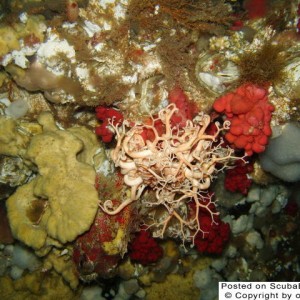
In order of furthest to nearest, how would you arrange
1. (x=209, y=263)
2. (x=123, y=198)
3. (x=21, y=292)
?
A: (x=209, y=263)
(x=21, y=292)
(x=123, y=198)

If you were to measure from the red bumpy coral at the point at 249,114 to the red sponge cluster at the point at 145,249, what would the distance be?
234cm

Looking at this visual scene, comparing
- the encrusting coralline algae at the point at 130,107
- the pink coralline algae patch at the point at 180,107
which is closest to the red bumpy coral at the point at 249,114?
the encrusting coralline algae at the point at 130,107

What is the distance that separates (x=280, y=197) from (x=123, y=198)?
4.50m

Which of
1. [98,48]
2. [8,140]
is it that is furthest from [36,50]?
[8,140]

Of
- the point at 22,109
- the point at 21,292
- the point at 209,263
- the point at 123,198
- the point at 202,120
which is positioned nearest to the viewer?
the point at 202,120

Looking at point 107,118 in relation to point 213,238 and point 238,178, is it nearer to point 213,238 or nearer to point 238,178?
point 238,178

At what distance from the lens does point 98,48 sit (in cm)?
353

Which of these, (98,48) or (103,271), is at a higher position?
(98,48)

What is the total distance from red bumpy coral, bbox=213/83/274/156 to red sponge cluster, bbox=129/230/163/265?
7.68ft

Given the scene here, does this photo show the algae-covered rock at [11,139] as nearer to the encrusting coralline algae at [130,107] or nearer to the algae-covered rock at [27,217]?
the encrusting coralline algae at [130,107]

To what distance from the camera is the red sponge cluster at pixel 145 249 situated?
5.03 meters

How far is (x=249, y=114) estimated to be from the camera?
3553 mm

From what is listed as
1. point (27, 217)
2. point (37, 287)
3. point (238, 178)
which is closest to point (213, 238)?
point (238, 178)

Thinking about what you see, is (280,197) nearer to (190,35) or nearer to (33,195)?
(190,35)
